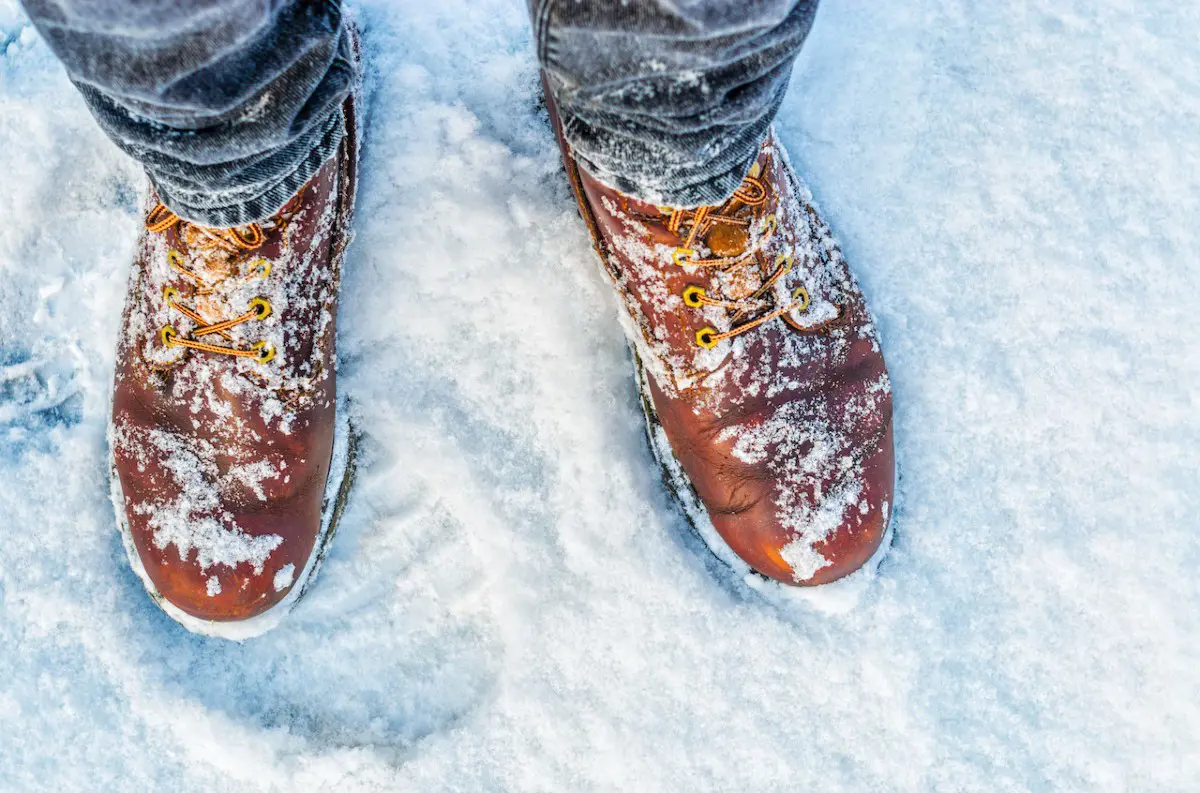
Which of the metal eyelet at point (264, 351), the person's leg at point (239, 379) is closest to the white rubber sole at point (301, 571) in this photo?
the person's leg at point (239, 379)

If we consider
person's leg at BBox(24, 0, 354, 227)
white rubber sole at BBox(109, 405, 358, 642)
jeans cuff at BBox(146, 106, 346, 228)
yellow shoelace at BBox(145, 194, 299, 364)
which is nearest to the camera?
person's leg at BBox(24, 0, 354, 227)

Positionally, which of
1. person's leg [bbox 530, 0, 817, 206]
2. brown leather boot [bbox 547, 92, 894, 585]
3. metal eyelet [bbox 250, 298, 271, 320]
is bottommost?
brown leather boot [bbox 547, 92, 894, 585]

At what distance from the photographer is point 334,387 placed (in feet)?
3.32

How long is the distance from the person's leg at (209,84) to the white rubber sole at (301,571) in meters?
0.37

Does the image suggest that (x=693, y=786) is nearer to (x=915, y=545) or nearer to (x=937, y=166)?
(x=915, y=545)

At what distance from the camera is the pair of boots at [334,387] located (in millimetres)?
883

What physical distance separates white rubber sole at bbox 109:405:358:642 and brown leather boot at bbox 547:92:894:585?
1.26 ft

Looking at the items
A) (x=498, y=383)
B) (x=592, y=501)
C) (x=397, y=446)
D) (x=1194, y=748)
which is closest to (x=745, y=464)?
(x=592, y=501)

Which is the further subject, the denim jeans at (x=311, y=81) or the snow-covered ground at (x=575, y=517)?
the snow-covered ground at (x=575, y=517)

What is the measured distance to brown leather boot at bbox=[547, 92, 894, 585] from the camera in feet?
2.97

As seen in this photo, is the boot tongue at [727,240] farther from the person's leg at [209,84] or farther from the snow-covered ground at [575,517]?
the person's leg at [209,84]

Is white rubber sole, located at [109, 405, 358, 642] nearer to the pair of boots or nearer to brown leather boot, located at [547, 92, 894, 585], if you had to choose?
the pair of boots

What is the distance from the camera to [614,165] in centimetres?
72

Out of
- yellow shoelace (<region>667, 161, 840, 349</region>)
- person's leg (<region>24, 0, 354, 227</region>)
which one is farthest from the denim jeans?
yellow shoelace (<region>667, 161, 840, 349</region>)
